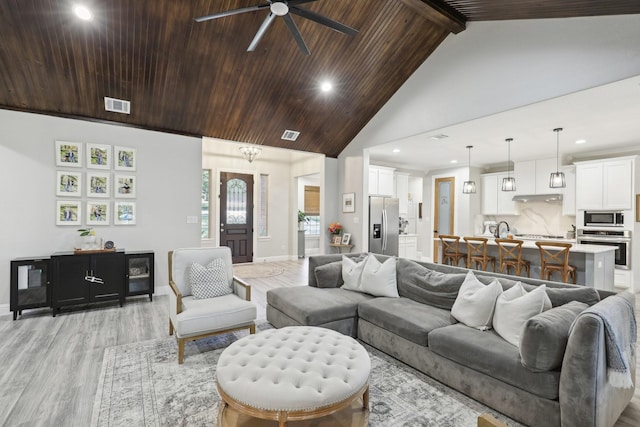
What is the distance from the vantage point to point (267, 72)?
4.43 m

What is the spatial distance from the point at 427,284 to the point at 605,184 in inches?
203

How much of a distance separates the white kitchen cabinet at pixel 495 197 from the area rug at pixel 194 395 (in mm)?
6238

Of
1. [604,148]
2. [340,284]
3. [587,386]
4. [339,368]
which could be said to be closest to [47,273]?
[340,284]

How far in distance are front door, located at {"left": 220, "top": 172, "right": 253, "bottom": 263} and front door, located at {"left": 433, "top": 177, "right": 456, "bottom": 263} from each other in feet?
16.0

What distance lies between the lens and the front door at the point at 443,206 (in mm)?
8164

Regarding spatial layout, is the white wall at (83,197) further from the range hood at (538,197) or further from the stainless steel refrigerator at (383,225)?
the range hood at (538,197)

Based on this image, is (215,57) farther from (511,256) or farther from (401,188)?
(401,188)

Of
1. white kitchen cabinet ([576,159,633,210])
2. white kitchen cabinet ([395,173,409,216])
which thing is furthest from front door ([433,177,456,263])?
white kitchen cabinet ([576,159,633,210])

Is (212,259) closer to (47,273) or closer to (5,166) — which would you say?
(47,273)

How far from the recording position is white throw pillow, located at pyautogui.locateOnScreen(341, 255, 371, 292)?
355 cm

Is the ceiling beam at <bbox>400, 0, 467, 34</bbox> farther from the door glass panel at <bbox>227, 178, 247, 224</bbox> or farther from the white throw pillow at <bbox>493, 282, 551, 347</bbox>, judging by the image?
the door glass panel at <bbox>227, 178, 247, 224</bbox>

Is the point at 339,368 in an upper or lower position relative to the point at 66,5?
lower

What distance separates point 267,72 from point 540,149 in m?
5.36

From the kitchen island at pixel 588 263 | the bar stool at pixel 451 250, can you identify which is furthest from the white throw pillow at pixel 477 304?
the bar stool at pixel 451 250
